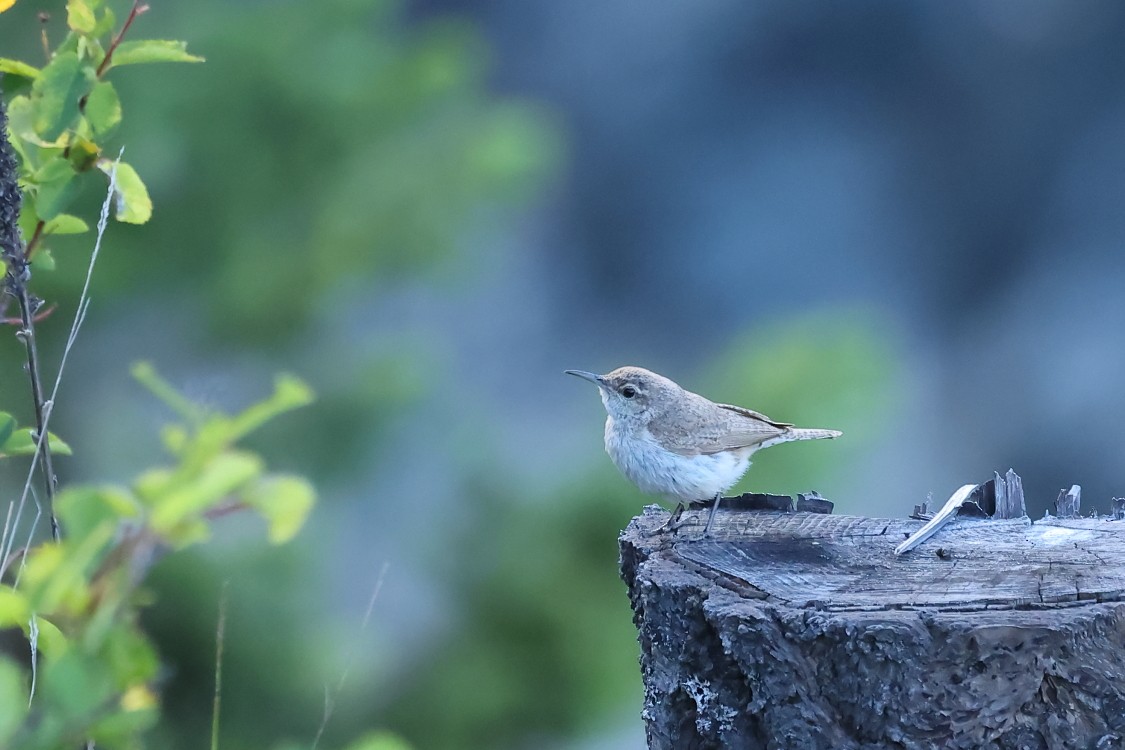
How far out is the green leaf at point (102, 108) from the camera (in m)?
1.87

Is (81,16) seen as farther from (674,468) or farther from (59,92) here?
(674,468)

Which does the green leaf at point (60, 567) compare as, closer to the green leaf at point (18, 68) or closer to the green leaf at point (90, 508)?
the green leaf at point (90, 508)

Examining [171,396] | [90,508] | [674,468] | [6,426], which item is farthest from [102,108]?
[674,468]

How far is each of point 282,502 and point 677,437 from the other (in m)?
2.94

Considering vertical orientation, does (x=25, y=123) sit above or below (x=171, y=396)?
above

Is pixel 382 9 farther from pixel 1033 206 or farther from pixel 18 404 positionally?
pixel 1033 206

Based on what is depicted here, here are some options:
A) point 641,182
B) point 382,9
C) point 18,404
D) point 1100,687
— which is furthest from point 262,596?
point 641,182

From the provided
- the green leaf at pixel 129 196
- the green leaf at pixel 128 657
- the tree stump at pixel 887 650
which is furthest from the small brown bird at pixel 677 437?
the green leaf at pixel 128 657

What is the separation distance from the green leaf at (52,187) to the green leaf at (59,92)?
5 cm

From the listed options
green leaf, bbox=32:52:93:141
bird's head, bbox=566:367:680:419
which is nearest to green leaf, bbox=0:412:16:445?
green leaf, bbox=32:52:93:141

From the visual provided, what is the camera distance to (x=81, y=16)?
1.84 metres

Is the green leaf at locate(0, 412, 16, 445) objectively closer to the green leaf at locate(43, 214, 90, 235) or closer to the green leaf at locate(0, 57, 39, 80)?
the green leaf at locate(43, 214, 90, 235)

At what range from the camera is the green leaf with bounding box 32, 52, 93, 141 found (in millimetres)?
1764

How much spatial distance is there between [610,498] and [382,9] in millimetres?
2570
